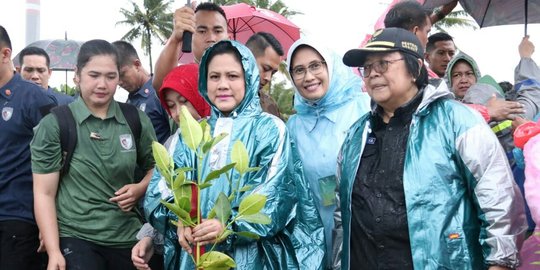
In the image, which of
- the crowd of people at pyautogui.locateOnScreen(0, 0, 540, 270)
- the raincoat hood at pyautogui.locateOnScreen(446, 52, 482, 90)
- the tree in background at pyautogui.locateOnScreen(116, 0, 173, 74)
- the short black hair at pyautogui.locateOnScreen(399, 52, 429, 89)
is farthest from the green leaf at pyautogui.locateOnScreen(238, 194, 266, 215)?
the tree in background at pyautogui.locateOnScreen(116, 0, 173, 74)

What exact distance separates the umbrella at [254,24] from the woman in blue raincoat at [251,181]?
8.92 feet

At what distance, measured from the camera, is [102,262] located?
3.42 metres

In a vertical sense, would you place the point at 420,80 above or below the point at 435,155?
above

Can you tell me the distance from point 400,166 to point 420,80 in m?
0.43

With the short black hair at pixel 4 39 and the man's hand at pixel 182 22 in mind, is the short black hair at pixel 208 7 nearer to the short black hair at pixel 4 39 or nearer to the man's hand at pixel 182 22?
the man's hand at pixel 182 22

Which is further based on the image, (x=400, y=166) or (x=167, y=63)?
(x=167, y=63)

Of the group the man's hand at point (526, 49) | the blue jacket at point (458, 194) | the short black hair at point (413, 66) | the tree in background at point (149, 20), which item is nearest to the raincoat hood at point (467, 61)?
the man's hand at point (526, 49)

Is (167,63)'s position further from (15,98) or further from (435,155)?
(435,155)

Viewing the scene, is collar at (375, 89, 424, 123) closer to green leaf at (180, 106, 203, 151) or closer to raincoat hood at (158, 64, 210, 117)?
→ green leaf at (180, 106, 203, 151)

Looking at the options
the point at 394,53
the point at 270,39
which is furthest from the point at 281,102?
the point at 394,53

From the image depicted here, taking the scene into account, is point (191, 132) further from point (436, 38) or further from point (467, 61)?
point (436, 38)

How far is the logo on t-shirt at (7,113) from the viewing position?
Answer: 12.9ft

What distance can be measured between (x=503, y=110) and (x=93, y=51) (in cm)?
239

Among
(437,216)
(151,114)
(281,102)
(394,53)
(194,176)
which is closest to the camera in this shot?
(437,216)
